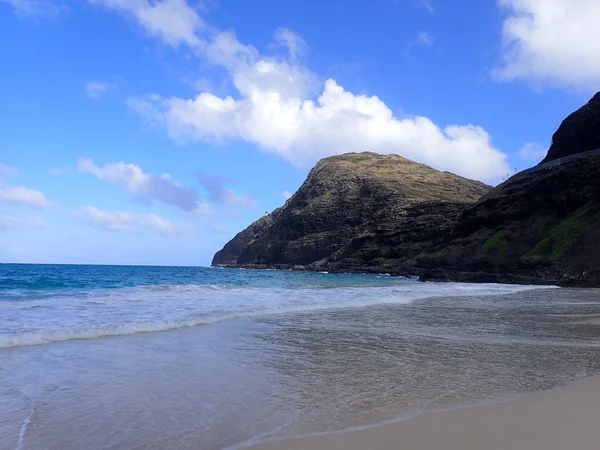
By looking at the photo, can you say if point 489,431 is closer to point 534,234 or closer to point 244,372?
point 244,372

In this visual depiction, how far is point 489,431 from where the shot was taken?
4703 millimetres

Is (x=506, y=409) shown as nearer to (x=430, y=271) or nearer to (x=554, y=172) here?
(x=430, y=271)

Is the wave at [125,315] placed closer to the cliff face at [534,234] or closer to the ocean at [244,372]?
the ocean at [244,372]

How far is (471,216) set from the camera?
77.5 meters

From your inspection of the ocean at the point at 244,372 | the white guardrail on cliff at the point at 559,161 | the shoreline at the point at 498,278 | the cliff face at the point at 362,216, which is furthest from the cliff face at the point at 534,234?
the ocean at the point at 244,372

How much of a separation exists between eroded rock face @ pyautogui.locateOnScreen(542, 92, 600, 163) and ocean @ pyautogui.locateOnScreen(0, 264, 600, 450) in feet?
239

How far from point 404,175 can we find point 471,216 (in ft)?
291

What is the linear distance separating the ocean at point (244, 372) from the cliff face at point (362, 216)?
85.4m

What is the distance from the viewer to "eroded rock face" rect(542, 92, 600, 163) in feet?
245

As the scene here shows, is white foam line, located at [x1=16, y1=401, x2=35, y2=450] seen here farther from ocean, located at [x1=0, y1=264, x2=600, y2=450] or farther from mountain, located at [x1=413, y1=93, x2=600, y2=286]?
mountain, located at [x1=413, y1=93, x2=600, y2=286]

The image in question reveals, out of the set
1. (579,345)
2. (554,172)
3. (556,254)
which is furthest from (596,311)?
(554,172)

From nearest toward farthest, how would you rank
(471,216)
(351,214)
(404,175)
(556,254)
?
(556,254)
(471,216)
(351,214)
(404,175)

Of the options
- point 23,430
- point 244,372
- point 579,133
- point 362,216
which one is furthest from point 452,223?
point 23,430

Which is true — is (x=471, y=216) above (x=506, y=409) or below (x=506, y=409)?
above
